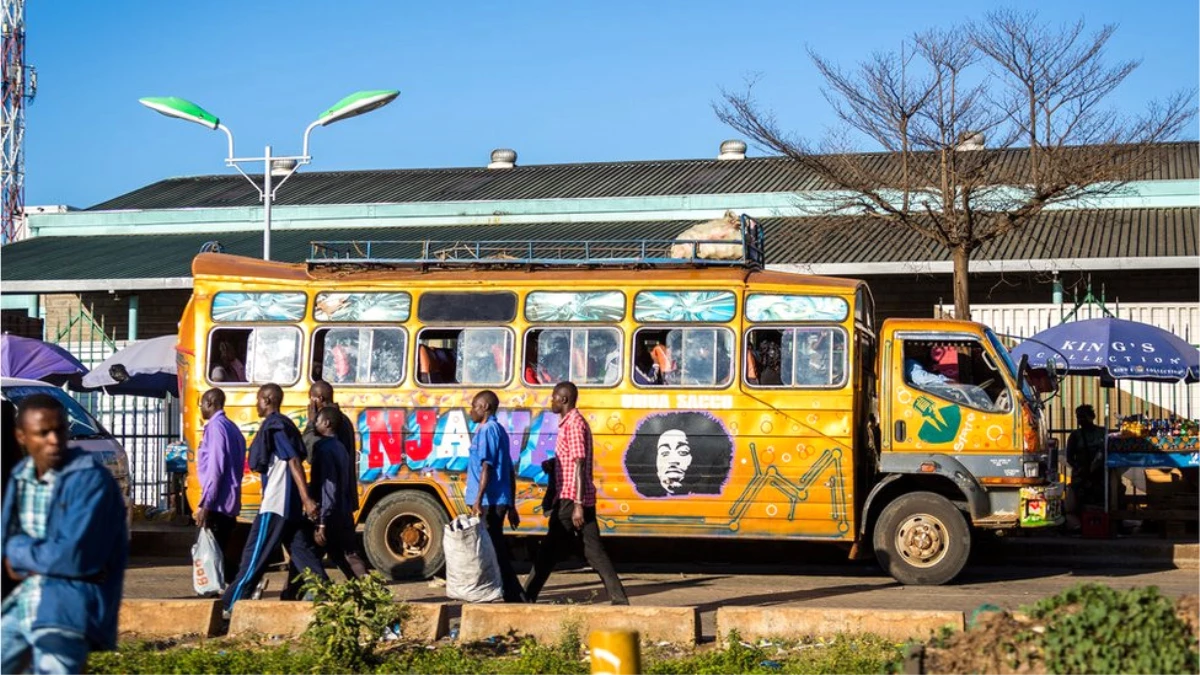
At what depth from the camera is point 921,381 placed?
48.6 feet

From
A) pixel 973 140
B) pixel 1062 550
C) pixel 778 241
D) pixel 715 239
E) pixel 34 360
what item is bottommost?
pixel 1062 550

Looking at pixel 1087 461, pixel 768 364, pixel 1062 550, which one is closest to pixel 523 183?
pixel 1087 461

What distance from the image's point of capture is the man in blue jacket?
6406 millimetres

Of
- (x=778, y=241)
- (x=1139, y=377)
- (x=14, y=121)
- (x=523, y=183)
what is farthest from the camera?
Answer: (x=14, y=121)

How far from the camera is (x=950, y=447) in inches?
577

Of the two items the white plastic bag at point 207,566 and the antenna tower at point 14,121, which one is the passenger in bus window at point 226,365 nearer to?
the white plastic bag at point 207,566

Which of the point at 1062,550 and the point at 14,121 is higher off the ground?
the point at 14,121

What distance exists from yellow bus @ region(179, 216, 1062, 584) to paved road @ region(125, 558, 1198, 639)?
1.66 ft

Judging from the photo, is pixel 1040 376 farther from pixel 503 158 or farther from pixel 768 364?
pixel 503 158

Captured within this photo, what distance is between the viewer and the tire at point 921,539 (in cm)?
Answer: 1462

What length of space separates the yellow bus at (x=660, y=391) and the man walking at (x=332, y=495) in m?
2.69

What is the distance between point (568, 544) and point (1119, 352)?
26.8 ft

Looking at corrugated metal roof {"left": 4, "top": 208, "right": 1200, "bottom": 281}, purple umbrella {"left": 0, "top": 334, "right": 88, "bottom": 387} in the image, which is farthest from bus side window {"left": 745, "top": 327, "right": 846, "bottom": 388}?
purple umbrella {"left": 0, "top": 334, "right": 88, "bottom": 387}

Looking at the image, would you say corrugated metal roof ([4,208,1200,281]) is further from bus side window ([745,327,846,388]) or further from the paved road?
bus side window ([745,327,846,388])
